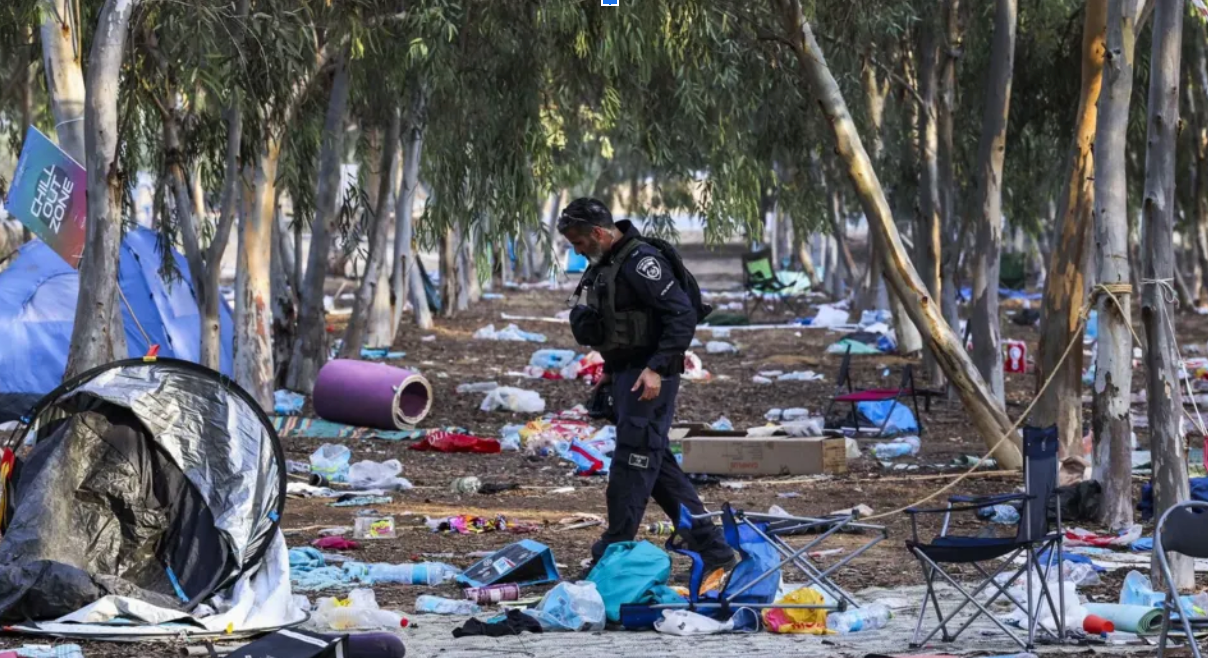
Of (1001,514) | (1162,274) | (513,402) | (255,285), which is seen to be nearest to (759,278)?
(513,402)

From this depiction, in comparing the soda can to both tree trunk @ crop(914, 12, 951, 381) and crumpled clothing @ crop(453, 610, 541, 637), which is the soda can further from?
tree trunk @ crop(914, 12, 951, 381)

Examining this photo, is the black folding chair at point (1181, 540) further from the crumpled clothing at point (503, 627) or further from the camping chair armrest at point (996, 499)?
the crumpled clothing at point (503, 627)

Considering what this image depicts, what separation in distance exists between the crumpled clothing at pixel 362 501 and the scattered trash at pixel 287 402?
4.55m

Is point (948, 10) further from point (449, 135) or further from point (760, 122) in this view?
point (449, 135)

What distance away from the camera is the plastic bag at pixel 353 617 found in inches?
241

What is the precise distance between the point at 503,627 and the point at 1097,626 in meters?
2.15

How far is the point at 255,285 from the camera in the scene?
13.7m

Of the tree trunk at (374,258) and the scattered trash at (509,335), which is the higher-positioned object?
the tree trunk at (374,258)

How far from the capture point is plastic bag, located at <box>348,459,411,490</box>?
10.6 m

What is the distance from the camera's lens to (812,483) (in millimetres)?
10711

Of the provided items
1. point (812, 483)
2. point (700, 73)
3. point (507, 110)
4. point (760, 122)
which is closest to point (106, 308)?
point (812, 483)

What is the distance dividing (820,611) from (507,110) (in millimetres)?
8135

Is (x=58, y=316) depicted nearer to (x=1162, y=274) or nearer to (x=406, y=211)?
(x=406, y=211)

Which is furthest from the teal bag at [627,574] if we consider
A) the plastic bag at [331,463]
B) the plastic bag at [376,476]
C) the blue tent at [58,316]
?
the blue tent at [58,316]
